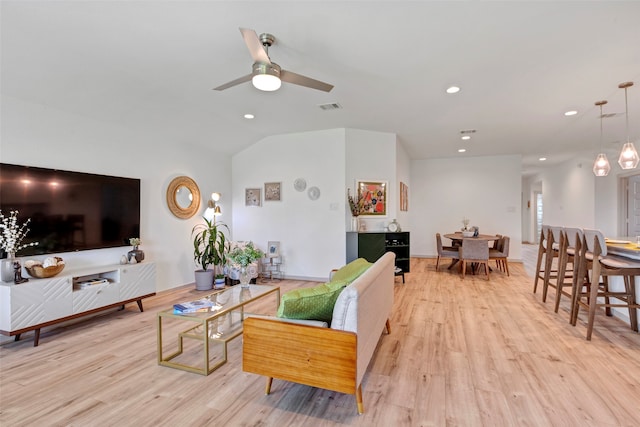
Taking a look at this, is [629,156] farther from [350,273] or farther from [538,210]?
[538,210]

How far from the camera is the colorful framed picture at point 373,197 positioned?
541 centimetres

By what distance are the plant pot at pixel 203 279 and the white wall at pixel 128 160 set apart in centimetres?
30

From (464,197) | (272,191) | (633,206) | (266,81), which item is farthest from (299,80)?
(633,206)

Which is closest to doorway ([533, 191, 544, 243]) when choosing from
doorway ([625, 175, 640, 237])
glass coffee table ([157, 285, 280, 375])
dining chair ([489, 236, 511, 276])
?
doorway ([625, 175, 640, 237])

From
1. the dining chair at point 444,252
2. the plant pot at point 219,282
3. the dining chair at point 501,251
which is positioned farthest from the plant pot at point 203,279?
the dining chair at point 501,251

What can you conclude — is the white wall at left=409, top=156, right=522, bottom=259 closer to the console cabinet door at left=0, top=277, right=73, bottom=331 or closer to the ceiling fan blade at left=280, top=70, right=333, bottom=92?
the ceiling fan blade at left=280, top=70, right=333, bottom=92

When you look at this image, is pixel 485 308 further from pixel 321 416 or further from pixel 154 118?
pixel 154 118

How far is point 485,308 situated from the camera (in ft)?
12.8

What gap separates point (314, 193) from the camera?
5.44 meters

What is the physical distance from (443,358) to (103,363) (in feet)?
9.42

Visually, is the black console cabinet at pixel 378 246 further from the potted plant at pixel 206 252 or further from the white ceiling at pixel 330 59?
the potted plant at pixel 206 252

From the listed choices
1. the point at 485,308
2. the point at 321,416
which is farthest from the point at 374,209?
the point at 321,416

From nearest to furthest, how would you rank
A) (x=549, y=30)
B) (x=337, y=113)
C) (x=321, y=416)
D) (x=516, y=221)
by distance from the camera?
(x=321, y=416) < (x=549, y=30) < (x=337, y=113) < (x=516, y=221)

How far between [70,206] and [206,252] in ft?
6.51
